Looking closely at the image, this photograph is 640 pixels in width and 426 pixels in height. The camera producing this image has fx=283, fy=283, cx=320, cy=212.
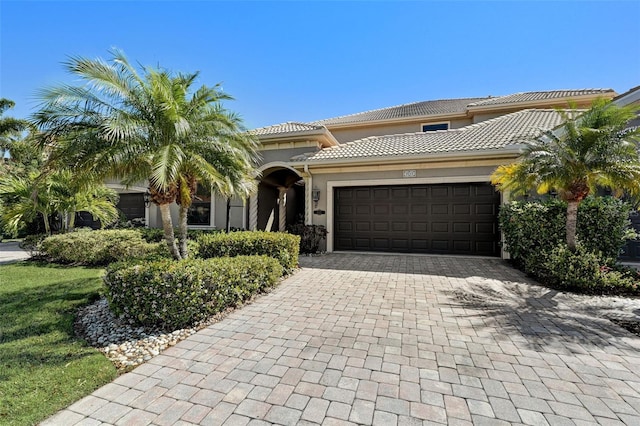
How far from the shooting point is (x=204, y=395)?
273 cm

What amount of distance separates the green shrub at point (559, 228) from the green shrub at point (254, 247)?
249 inches

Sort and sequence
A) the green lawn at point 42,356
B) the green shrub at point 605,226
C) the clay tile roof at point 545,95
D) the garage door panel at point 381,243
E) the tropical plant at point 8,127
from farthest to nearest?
1. the tropical plant at point 8,127
2. the clay tile roof at point 545,95
3. the garage door panel at point 381,243
4. the green shrub at point 605,226
5. the green lawn at point 42,356

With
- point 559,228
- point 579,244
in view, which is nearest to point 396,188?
point 559,228

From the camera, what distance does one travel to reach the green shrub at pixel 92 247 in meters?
9.21

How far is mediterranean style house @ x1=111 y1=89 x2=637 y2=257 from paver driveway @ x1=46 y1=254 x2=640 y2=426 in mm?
5042

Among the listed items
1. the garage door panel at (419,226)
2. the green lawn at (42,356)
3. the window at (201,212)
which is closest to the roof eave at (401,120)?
the garage door panel at (419,226)

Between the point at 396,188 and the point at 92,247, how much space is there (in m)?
10.7

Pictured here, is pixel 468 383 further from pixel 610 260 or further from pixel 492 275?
pixel 610 260

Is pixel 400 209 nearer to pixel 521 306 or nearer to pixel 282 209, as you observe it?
pixel 521 306

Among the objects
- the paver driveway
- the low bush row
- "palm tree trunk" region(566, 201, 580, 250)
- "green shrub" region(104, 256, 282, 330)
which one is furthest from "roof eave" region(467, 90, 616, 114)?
"green shrub" region(104, 256, 282, 330)

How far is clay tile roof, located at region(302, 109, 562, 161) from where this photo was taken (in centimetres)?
1005

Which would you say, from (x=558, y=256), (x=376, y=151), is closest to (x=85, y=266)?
(x=376, y=151)

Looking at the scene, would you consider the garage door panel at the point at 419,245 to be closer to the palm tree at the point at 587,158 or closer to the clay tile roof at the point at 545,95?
the palm tree at the point at 587,158

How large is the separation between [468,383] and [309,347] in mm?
1814
